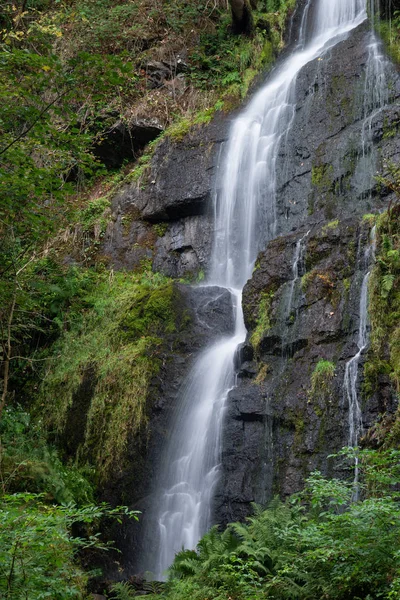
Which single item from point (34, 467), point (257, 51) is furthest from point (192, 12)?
point (34, 467)

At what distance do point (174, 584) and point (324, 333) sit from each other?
372cm

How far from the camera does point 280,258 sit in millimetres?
9812

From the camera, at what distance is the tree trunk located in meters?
16.6

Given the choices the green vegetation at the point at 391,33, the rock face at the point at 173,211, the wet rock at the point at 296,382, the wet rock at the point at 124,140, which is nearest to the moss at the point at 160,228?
the rock face at the point at 173,211

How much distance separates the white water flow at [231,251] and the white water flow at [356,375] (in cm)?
212

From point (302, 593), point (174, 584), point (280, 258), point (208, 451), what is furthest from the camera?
point (280, 258)

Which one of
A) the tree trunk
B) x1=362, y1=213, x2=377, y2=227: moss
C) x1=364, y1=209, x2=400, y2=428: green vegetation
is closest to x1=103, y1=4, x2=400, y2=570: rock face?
x1=362, y1=213, x2=377, y2=227: moss

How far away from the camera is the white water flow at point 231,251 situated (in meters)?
8.56

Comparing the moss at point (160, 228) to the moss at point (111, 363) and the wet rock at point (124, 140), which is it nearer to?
the moss at point (111, 363)

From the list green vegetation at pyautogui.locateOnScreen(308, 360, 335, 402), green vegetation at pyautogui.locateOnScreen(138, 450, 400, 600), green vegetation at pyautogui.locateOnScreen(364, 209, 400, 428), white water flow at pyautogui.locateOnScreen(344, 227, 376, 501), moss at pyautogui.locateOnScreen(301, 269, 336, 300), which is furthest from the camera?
moss at pyautogui.locateOnScreen(301, 269, 336, 300)

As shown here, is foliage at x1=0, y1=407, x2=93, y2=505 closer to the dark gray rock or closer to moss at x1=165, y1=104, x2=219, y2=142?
the dark gray rock

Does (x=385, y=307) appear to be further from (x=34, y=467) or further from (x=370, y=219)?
(x=34, y=467)

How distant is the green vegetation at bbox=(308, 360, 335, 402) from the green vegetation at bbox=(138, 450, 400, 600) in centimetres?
145

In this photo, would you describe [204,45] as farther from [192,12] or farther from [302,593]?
[302,593]
